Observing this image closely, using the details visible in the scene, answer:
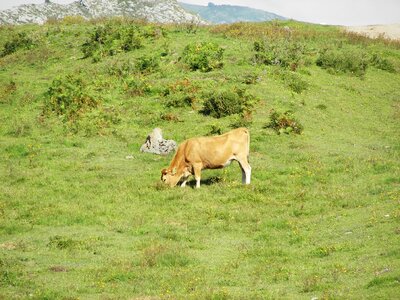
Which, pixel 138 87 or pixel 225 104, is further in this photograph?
pixel 138 87

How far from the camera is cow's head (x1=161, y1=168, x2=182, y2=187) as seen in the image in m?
21.7

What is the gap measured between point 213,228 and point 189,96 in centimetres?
1621

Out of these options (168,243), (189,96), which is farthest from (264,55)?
(168,243)

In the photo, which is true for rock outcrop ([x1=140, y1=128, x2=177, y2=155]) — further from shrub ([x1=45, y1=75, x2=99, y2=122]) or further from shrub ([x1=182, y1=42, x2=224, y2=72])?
shrub ([x1=182, y1=42, x2=224, y2=72])

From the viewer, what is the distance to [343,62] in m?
41.6

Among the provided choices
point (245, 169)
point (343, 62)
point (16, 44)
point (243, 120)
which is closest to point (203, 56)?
point (243, 120)

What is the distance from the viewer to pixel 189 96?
32.9 meters

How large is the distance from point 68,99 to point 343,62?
21039 millimetres

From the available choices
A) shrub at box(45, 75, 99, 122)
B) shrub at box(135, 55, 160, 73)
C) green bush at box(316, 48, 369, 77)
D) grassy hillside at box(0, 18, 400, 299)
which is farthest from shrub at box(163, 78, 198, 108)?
green bush at box(316, 48, 369, 77)

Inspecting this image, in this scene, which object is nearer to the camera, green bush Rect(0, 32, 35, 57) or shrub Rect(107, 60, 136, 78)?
shrub Rect(107, 60, 136, 78)

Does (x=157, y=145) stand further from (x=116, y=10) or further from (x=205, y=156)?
(x=116, y=10)

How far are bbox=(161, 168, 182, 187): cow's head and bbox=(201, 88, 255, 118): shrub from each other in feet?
32.0

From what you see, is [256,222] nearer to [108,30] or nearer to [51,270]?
[51,270]

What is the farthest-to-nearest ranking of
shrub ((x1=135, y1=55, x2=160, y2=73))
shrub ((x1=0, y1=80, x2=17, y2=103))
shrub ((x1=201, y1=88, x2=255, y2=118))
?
shrub ((x1=135, y1=55, x2=160, y2=73)), shrub ((x1=0, y1=80, x2=17, y2=103)), shrub ((x1=201, y1=88, x2=255, y2=118))
